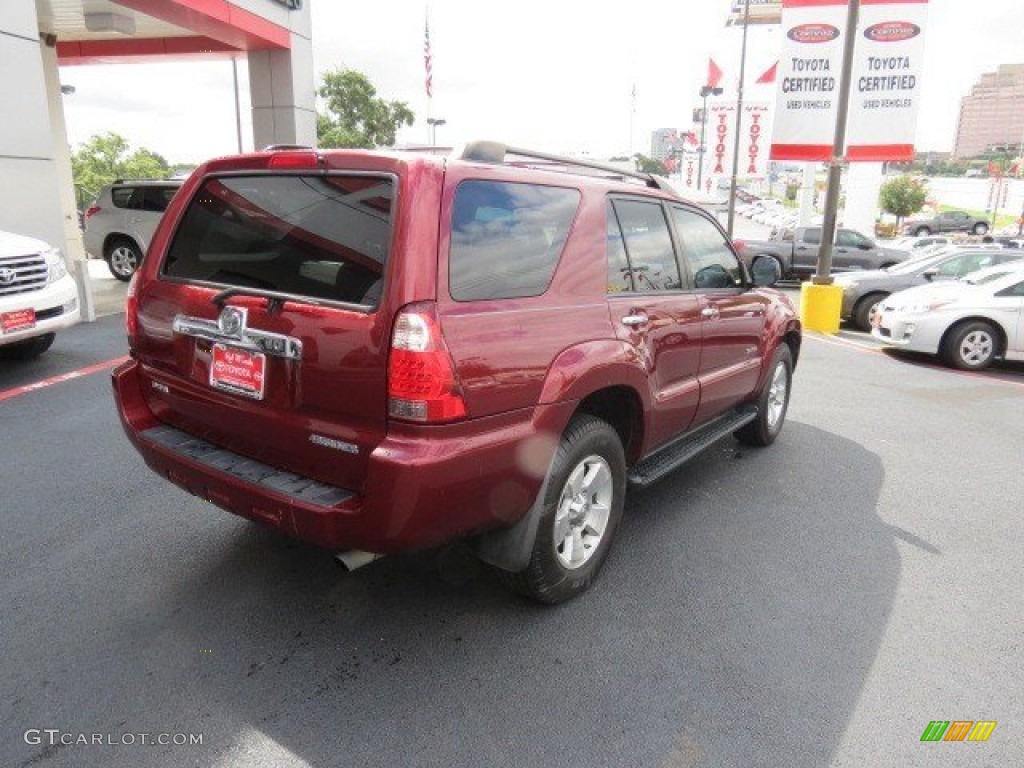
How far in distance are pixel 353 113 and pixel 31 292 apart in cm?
3529

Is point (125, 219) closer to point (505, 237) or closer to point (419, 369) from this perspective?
point (505, 237)

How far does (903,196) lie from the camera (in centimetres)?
5709

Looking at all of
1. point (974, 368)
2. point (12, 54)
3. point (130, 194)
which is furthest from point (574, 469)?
point (130, 194)

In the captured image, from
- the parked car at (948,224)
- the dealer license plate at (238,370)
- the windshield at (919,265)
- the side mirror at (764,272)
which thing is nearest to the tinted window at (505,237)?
the dealer license plate at (238,370)

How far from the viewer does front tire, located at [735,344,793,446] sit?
4.98m

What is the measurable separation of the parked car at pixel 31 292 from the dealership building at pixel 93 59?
274 centimetres

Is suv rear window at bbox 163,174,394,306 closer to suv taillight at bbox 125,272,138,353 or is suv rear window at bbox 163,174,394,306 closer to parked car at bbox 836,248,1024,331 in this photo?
suv taillight at bbox 125,272,138,353

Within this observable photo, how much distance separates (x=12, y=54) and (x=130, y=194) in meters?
4.38

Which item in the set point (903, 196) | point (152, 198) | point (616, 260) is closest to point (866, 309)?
point (616, 260)

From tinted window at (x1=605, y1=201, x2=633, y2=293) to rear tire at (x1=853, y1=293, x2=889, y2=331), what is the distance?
965cm

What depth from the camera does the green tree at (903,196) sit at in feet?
187

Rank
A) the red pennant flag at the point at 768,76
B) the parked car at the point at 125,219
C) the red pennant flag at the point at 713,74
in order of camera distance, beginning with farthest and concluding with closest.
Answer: the red pennant flag at the point at 713,74 → the red pennant flag at the point at 768,76 → the parked car at the point at 125,219

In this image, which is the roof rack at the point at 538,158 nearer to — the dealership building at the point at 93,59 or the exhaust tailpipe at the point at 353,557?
the exhaust tailpipe at the point at 353,557

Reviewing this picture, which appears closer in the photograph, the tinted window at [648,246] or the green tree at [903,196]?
the tinted window at [648,246]
